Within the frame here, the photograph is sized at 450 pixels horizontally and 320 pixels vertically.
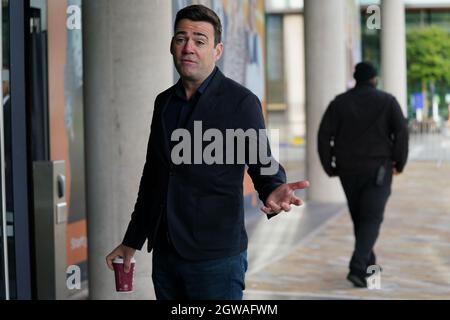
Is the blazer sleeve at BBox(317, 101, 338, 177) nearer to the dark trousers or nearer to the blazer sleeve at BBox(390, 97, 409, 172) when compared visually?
the dark trousers

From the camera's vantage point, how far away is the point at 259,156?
116 inches

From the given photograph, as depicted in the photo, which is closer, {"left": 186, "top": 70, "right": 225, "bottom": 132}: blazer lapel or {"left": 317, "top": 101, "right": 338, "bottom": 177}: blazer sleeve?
{"left": 186, "top": 70, "right": 225, "bottom": 132}: blazer lapel

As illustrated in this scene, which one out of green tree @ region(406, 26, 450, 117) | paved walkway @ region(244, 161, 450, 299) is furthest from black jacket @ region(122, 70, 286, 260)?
green tree @ region(406, 26, 450, 117)

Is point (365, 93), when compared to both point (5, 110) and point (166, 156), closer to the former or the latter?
point (5, 110)

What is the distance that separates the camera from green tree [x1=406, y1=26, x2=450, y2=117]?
69062 millimetres

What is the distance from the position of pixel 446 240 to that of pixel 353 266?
3.06 m

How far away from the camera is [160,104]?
3111mm

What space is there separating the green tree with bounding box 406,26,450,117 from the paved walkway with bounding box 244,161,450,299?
186ft

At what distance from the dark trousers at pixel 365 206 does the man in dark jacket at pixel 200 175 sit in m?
3.99

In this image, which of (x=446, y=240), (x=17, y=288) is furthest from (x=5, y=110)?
(x=446, y=240)

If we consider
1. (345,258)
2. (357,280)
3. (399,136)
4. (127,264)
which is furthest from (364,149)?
(127,264)

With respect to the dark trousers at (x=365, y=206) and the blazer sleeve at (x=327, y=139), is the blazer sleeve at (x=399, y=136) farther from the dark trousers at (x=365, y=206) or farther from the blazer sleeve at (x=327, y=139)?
the blazer sleeve at (x=327, y=139)

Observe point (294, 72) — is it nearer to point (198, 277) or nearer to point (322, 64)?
point (322, 64)

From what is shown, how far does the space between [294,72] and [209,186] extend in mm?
44144
